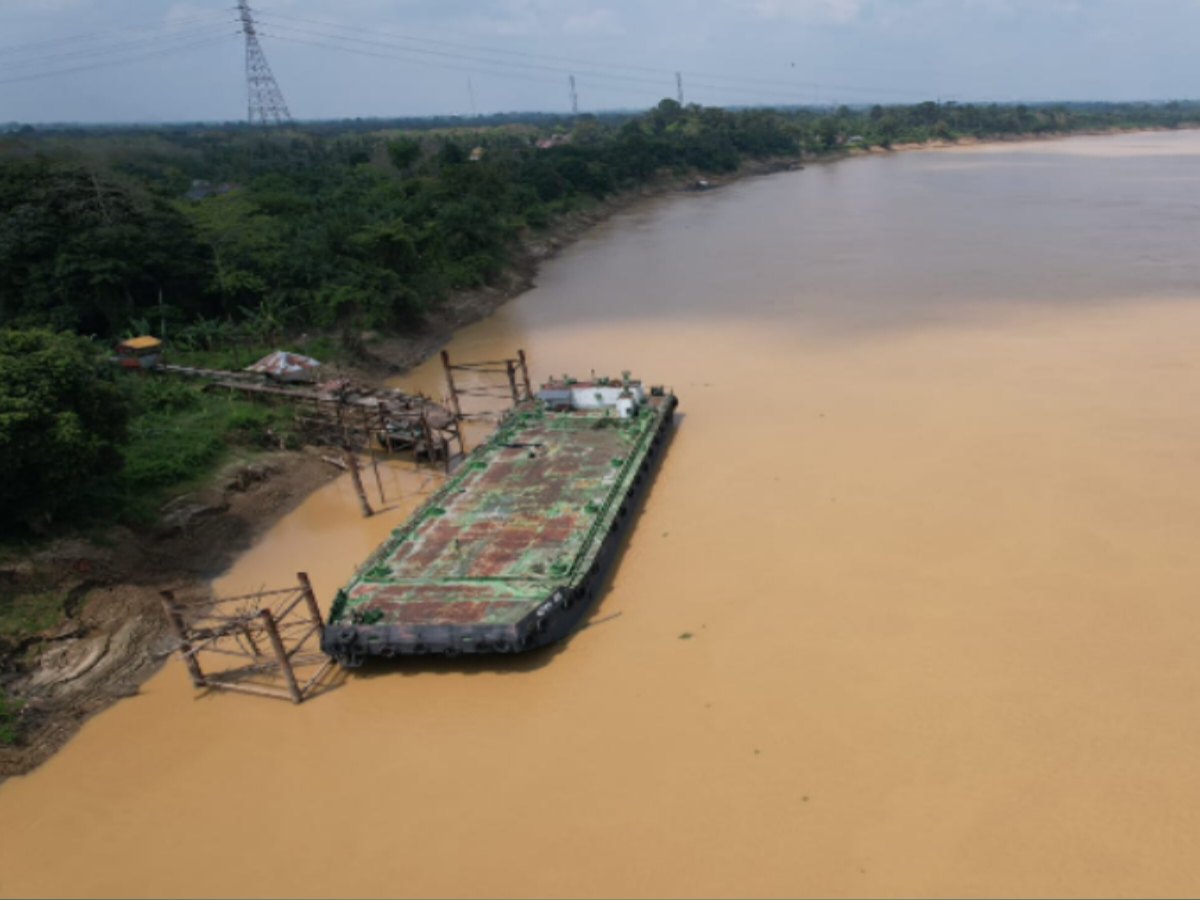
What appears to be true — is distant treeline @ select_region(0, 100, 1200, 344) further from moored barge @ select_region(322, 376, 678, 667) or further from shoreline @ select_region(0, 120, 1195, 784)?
moored barge @ select_region(322, 376, 678, 667)

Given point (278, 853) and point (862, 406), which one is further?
point (862, 406)

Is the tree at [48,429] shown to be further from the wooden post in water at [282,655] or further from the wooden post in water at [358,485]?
the wooden post in water at [282,655]

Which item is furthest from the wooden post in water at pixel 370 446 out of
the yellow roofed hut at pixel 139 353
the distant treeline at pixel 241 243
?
the distant treeline at pixel 241 243

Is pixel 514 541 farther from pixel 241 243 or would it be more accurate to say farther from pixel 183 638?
pixel 241 243

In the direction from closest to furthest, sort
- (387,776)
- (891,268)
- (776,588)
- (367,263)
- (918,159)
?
(387,776) < (776,588) < (367,263) < (891,268) < (918,159)

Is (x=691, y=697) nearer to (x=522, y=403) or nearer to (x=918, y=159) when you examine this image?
(x=522, y=403)

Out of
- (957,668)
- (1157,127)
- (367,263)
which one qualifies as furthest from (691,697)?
(1157,127)

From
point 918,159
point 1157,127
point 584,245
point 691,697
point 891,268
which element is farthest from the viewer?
point 1157,127
